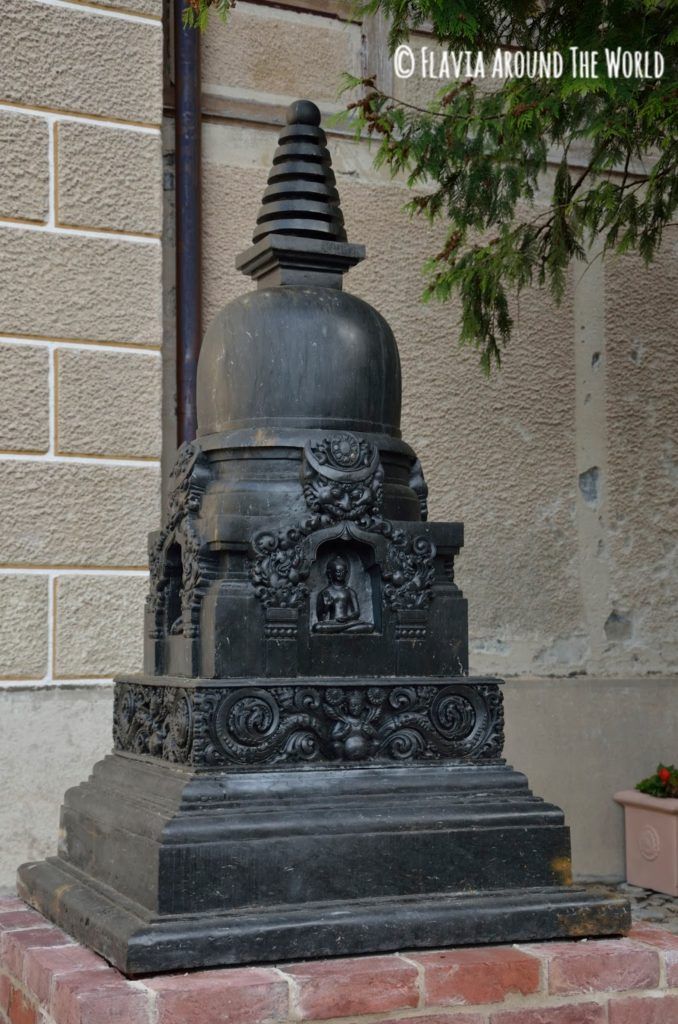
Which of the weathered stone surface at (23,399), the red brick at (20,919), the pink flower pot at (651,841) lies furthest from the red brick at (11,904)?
the pink flower pot at (651,841)

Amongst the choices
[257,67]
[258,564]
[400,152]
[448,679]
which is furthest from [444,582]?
[257,67]

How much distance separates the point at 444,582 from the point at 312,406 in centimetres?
50

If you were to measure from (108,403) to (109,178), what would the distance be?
853 millimetres

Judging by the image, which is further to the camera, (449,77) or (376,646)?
(449,77)

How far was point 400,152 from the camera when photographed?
4.51 metres

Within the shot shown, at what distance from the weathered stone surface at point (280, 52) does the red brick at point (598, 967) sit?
13.8 ft

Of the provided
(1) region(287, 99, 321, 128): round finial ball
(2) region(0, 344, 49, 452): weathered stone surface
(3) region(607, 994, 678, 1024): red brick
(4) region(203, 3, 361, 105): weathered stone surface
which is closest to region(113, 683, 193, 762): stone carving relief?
(3) region(607, 994, 678, 1024): red brick

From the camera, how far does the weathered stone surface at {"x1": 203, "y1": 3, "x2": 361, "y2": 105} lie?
5.70m

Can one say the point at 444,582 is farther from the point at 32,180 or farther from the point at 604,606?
the point at 604,606

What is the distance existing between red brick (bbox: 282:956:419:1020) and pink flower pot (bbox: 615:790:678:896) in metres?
3.39

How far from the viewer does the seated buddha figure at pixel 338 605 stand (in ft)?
9.25

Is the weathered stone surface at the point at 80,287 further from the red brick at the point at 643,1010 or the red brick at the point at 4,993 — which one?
the red brick at the point at 643,1010

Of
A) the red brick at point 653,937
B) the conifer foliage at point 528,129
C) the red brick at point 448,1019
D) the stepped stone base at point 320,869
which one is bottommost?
the red brick at point 448,1019

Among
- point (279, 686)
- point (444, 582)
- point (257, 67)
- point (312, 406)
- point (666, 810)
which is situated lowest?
point (666, 810)
